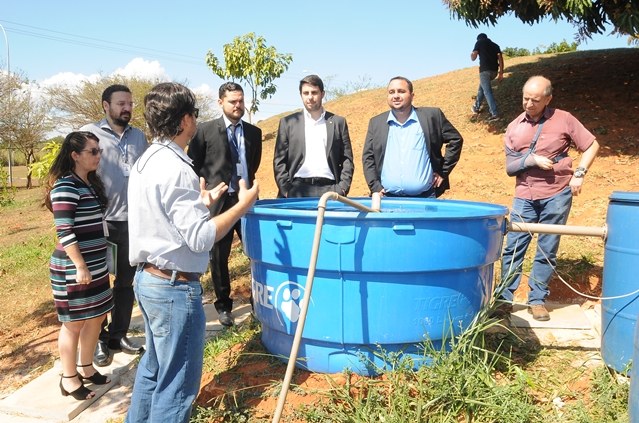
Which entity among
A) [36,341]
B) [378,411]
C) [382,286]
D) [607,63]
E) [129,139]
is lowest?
[36,341]

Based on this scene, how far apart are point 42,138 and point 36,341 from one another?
26.3m

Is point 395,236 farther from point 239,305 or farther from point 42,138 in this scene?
point 42,138

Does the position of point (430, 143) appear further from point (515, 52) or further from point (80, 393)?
point (515, 52)

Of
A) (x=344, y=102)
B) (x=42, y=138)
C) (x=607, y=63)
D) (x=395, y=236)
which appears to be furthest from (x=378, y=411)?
(x=42, y=138)

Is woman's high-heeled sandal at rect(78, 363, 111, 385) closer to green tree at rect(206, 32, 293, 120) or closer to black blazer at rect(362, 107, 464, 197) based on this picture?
black blazer at rect(362, 107, 464, 197)

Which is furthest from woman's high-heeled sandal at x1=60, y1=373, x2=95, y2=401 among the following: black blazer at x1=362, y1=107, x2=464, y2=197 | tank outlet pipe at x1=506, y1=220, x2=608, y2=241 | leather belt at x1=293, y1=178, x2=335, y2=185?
tank outlet pipe at x1=506, y1=220, x2=608, y2=241

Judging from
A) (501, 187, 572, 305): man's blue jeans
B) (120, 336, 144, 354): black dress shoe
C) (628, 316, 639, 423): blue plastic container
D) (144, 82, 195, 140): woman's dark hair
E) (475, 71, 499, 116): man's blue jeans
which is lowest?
(120, 336, 144, 354): black dress shoe

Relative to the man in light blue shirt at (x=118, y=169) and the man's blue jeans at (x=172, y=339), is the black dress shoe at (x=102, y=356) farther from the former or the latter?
the man's blue jeans at (x=172, y=339)

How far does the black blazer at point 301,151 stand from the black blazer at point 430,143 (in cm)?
18

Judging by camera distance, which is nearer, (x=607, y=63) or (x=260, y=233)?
(x=260, y=233)

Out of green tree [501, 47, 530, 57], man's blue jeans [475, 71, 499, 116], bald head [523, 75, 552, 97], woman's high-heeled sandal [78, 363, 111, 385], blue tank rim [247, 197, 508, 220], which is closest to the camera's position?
blue tank rim [247, 197, 508, 220]

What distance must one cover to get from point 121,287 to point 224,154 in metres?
1.23

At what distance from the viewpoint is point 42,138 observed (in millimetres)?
26828

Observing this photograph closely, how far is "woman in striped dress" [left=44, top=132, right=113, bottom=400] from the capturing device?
9.24ft
